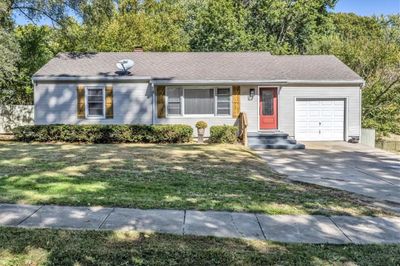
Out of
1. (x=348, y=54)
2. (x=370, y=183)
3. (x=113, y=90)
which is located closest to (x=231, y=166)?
(x=370, y=183)

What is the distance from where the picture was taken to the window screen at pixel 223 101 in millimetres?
17109

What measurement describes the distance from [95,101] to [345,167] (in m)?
11.2

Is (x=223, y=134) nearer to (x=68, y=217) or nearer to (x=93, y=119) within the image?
(x=93, y=119)

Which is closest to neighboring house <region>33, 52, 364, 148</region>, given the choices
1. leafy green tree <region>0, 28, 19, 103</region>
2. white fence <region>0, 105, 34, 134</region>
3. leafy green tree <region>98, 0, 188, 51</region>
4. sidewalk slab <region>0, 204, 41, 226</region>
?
leafy green tree <region>0, 28, 19, 103</region>

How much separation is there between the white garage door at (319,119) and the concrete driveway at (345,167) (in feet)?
6.50

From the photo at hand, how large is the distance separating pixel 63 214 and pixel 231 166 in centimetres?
542

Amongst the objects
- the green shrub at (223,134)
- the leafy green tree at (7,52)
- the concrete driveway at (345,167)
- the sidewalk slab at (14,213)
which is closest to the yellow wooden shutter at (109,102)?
the green shrub at (223,134)

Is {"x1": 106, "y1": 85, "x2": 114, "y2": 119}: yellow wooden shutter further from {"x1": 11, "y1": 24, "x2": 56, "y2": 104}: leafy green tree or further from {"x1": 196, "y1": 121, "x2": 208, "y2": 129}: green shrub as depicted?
{"x1": 11, "y1": 24, "x2": 56, "y2": 104}: leafy green tree

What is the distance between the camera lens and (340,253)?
4.03 meters

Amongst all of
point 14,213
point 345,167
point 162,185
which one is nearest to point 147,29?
point 345,167

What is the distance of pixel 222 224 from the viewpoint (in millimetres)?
4922

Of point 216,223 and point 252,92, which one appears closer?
point 216,223

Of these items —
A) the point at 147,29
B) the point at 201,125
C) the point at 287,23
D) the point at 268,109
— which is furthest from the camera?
the point at 287,23

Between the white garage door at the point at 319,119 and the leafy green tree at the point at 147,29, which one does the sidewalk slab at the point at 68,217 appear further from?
the leafy green tree at the point at 147,29
